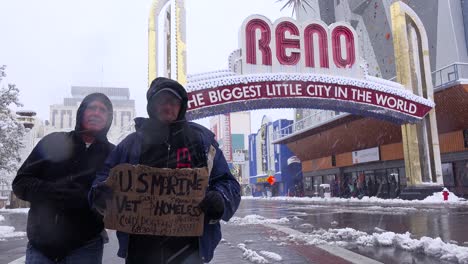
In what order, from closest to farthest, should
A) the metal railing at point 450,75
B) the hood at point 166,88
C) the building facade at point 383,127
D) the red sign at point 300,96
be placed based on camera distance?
the hood at point 166,88 → the red sign at point 300,96 → the metal railing at point 450,75 → the building facade at point 383,127

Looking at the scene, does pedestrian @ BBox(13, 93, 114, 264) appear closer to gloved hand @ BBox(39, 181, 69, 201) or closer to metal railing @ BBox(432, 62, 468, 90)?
gloved hand @ BBox(39, 181, 69, 201)

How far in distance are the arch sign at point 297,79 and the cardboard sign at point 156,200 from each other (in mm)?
14208

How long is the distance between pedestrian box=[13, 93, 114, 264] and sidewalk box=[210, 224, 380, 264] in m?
3.73

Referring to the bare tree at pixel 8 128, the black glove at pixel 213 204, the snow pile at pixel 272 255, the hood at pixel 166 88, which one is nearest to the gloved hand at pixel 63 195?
the hood at pixel 166 88

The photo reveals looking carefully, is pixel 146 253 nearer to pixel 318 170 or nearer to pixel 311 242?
pixel 311 242

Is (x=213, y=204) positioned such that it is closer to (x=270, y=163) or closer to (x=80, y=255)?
(x=80, y=255)

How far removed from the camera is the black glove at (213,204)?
8.23ft

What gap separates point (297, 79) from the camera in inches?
694

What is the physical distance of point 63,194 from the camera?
113 inches

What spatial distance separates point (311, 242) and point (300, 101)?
1068 cm

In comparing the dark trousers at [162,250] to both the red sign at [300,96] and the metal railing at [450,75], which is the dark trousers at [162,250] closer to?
the red sign at [300,96]

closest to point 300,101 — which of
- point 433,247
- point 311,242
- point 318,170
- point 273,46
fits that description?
point 273,46

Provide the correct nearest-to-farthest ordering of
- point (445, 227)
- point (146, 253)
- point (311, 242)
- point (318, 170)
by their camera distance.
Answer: point (146, 253) < point (311, 242) < point (445, 227) < point (318, 170)

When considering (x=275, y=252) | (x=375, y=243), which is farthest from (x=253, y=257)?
(x=375, y=243)
